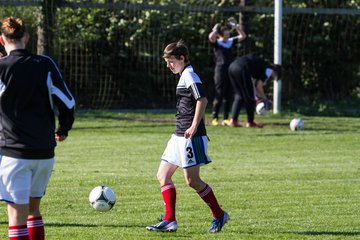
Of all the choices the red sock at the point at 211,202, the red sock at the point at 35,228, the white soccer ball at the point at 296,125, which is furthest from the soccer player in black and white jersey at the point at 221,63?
the red sock at the point at 35,228

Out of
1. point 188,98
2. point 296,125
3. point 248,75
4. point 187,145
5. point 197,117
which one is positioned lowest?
point 296,125

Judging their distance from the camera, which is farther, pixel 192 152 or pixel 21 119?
pixel 192 152

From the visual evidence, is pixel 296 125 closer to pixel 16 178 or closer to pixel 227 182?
pixel 227 182

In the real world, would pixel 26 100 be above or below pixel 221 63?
above

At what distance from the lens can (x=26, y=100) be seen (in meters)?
6.09

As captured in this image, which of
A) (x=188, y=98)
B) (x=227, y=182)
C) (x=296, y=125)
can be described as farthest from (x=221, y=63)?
(x=188, y=98)

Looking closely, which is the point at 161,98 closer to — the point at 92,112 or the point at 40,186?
the point at 92,112

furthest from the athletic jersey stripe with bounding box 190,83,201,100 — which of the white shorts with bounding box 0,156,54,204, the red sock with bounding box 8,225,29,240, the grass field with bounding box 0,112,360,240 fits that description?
the red sock with bounding box 8,225,29,240

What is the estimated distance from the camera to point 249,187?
34.9 ft

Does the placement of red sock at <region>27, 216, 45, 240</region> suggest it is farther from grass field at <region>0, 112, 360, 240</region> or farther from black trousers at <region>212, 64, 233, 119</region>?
black trousers at <region>212, 64, 233, 119</region>

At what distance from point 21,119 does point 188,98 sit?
237 centimetres

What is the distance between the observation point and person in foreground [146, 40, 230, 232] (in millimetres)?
7965

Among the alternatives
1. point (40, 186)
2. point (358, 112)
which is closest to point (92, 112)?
point (358, 112)

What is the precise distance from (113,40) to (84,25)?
89 cm
